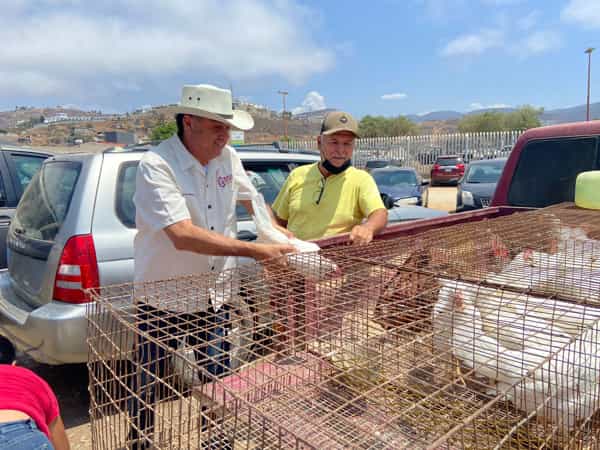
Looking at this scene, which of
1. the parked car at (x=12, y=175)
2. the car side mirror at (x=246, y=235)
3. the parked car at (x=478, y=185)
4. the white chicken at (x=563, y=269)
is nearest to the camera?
the white chicken at (x=563, y=269)

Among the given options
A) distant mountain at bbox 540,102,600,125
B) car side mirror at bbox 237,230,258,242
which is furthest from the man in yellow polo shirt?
distant mountain at bbox 540,102,600,125

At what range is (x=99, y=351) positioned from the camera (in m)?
1.53

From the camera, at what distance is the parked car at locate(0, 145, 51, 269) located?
402 centimetres

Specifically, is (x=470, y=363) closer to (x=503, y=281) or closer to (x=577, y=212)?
(x=503, y=281)

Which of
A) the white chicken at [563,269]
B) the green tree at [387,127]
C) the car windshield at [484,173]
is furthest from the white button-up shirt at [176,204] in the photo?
the green tree at [387,127]

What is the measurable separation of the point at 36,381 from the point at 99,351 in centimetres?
40

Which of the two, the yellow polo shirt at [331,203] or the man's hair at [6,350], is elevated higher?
the yellow polo shirt at [331,203]

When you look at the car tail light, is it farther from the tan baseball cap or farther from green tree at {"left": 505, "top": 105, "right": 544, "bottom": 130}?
green tree at {"left": 505, "top": 105, "right": 544, "bottom": 130}

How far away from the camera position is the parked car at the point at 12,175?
13.2ft

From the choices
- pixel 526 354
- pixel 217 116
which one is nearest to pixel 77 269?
pixel 217 116

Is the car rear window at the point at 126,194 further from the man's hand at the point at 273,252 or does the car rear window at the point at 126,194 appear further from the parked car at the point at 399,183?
the parked car at the point at 399,183

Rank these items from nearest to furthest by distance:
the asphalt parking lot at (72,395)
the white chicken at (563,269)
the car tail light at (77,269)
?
the white chicken at (563,269)
the car tail light at (77,269)
the asphalt parking lot at (72,395)

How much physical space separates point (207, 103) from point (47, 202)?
1.60 meters

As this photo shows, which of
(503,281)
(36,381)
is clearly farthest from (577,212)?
(36,381)
